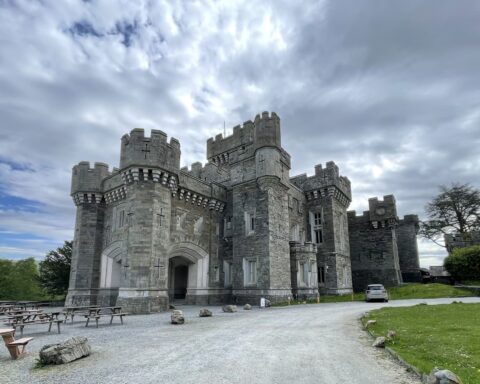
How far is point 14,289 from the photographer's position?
51969 millimetres

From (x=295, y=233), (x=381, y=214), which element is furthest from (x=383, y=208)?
(x=295, y=233)

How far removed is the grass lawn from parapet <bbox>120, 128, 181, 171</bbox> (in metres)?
15.7

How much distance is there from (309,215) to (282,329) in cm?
2158

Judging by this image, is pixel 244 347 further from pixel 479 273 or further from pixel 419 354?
pixel 479 273

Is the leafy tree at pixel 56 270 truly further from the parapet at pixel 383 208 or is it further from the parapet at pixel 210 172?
the parapet at pixel 383 208

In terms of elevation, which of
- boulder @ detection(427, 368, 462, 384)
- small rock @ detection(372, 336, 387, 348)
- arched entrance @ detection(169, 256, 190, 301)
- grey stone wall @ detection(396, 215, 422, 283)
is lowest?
small rock @ detection(372, 336, 387, 348)

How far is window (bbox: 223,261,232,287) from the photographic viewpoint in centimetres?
2666

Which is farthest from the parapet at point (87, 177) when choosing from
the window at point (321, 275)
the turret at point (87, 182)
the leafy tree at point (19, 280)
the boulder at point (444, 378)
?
the leafy tree at point (19, 280)

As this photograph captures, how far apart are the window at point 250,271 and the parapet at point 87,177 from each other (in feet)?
42.6

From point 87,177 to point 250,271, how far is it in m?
14.9

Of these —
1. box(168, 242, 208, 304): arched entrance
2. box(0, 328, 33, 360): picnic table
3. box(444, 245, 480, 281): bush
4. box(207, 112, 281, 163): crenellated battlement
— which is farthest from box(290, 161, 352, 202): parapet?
box(0, 328, 33, 360): picnic table

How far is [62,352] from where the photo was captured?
25.1 ft

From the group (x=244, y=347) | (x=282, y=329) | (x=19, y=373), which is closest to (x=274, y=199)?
(x=282, y=329)

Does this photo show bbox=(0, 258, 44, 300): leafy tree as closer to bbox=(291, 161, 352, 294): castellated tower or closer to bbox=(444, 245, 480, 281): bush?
bbox=(291, 161, 352, 294): castellated tower
